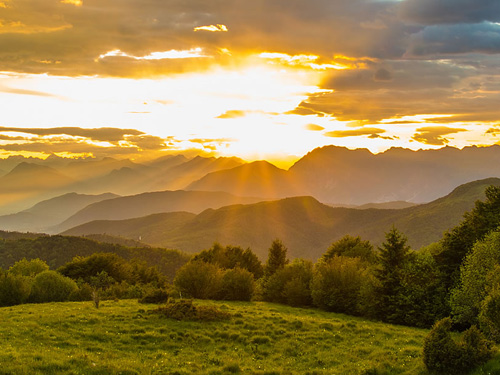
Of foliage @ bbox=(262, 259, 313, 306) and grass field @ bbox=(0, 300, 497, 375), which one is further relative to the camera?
foliage @ bbox=(262, 259, 313, 306)

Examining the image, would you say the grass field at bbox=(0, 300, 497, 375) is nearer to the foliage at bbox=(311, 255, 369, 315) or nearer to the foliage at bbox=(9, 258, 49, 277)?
the foliage at bbox=(311, 255, 369, 315)

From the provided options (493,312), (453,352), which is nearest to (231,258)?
(493,312)

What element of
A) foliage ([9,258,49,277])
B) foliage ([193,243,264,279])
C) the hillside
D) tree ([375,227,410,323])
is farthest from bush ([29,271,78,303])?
tree ([375,227,410,323])

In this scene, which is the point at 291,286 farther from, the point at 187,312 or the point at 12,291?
the point at 12,291

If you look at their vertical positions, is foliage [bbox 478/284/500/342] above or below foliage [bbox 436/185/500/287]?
below

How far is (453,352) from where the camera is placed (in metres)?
24.3

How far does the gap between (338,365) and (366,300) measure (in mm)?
26981

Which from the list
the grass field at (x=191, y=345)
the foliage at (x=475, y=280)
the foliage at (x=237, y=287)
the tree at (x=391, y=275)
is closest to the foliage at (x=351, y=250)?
the foliage at (x=237, y=287)

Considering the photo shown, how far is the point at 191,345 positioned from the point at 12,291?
1372 inches

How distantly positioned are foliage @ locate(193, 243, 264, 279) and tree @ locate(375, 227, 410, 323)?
47.3m

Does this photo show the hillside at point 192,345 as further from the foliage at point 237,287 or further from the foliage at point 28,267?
the foliage at point 28,267

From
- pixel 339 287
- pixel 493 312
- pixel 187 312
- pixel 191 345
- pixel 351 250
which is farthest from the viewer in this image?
pixel 351 250

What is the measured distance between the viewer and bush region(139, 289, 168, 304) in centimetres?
5303

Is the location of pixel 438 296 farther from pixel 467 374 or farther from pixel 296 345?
pixel 467 374
